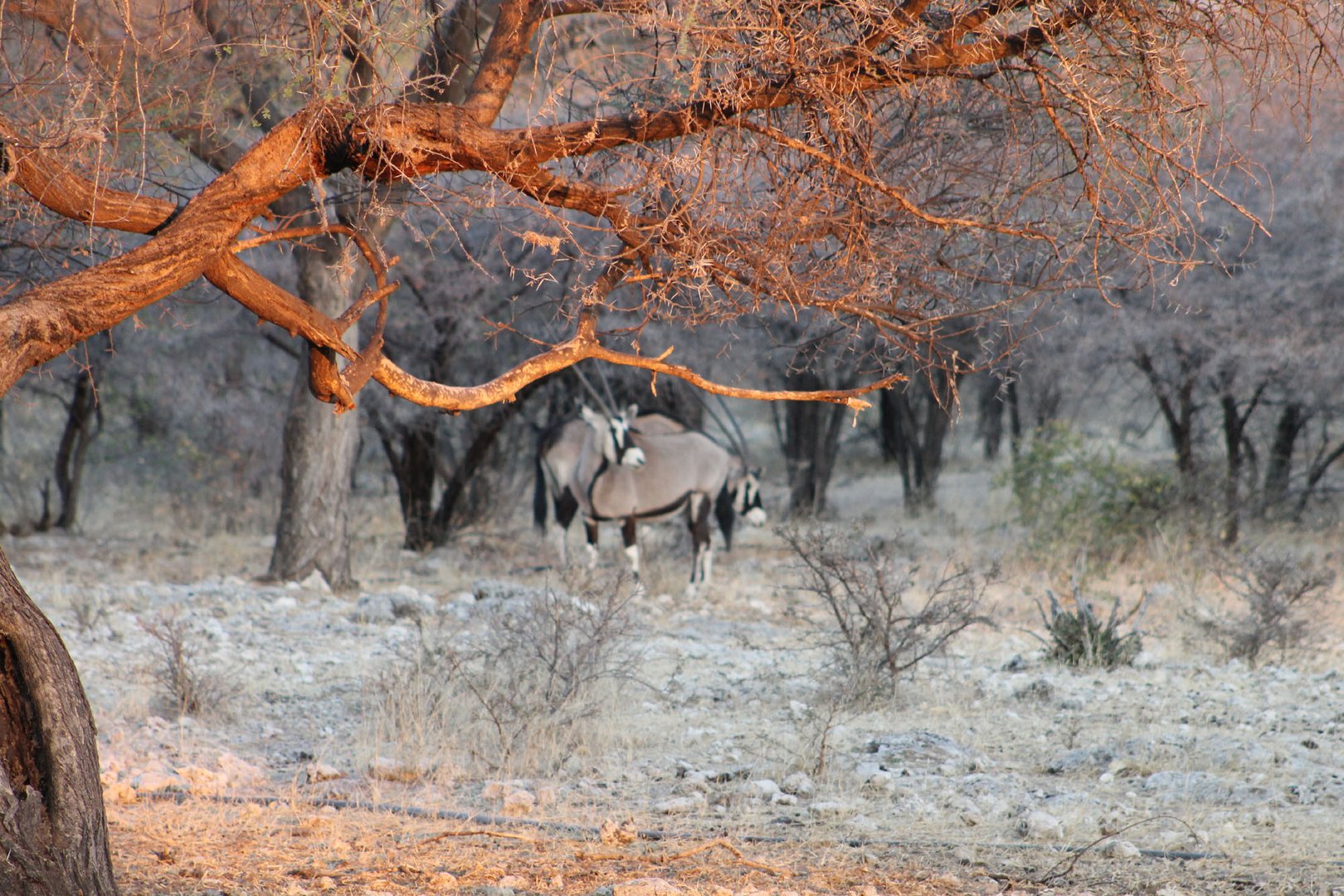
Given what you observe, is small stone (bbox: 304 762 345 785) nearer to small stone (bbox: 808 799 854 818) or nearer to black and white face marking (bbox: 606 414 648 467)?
small stone (bbox: 808 799 854 818)

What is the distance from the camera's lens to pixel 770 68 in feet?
13.2

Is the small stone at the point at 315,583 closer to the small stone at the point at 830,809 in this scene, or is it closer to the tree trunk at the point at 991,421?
the small stone at the point at 830,809

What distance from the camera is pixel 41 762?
3.18 metres

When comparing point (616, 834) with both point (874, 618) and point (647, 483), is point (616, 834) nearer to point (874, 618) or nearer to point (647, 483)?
point (874, 618)

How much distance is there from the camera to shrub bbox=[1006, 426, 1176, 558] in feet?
42.6

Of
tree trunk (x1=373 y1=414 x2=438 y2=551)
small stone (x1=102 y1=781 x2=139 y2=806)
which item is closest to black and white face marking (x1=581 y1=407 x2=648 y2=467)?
tree trunk (x1=373 y1=414 x2=438 y2=551)

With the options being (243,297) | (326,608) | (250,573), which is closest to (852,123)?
(243,297)

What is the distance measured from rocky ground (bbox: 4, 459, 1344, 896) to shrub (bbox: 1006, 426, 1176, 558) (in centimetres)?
346

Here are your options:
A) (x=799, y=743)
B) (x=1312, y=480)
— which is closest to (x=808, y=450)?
(x=1312, y=480)

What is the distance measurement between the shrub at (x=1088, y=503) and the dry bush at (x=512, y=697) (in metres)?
7.49

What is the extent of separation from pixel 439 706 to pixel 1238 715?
4157 millimetres

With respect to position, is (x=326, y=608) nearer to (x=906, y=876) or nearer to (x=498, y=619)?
(x=498, y=619)

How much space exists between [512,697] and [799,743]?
140cm

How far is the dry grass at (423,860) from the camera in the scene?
381cm
